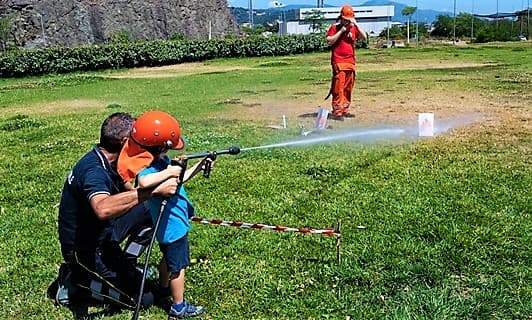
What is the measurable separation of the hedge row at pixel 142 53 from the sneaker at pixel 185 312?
2693 cm

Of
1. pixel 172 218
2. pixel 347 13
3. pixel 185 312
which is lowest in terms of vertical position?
pixel 185 312

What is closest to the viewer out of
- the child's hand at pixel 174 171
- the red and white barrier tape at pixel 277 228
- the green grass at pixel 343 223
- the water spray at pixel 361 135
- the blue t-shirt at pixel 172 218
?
the child's hand at pixel 174 171

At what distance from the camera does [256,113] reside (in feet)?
43.2

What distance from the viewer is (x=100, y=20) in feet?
142

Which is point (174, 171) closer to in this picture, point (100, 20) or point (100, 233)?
point (100, 233)

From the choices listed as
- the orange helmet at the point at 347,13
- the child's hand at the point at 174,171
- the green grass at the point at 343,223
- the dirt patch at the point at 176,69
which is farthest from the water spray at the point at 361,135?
the dirt patch at the point at 176,69

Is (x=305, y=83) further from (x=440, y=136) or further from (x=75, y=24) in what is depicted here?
(x=75, y=24)

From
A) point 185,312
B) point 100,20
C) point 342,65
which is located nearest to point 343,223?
point 185,312

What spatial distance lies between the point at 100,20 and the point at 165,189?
4164 centimetres

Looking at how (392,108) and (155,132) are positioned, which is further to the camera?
(392,108)

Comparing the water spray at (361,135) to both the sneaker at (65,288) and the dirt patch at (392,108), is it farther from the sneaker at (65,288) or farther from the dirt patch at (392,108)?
the sneaker at (65,288)

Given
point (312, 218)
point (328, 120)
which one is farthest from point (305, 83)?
A: point (312, 218)

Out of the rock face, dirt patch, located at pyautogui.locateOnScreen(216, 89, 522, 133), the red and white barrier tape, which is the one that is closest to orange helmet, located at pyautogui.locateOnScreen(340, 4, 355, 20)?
dirt patch, located at pyautogui.locateOnScreen(216, 89, 522, 133)

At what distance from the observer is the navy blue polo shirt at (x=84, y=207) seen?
4.26 m
